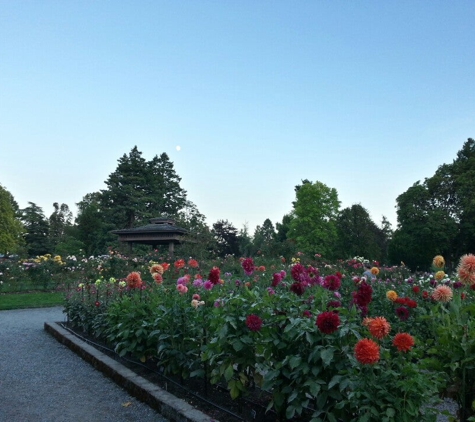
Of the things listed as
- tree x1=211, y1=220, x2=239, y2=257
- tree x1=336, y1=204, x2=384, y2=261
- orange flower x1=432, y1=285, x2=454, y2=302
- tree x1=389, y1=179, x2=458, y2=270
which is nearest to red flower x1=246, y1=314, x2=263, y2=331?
orange flower x1=432, y1=285, x2=454, y2=302

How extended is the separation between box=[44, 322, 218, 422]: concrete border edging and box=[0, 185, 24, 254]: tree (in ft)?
126

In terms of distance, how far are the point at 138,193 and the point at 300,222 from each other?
1605 centimetres

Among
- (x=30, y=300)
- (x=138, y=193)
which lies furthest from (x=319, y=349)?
(x=138, y=193)

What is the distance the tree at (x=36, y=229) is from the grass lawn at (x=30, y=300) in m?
35.6

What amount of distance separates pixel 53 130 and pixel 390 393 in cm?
1255

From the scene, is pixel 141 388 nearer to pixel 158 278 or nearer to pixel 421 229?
pixel 158 278

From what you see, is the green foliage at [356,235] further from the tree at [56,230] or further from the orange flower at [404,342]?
the orange flower at [404,342]

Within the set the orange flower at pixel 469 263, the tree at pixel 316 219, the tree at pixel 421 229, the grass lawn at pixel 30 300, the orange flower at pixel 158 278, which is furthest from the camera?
the tree at pixel 316 219

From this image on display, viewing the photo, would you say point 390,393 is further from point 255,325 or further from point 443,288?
point 443,288

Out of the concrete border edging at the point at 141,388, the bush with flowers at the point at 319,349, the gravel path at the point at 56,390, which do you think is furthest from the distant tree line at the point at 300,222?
the bush with flowers at the point at 319,349

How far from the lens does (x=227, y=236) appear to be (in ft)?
148

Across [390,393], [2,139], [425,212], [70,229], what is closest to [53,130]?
[2,139]

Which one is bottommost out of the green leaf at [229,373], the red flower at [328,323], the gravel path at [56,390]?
the gravel path at [56,390]

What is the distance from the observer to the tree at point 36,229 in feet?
158
